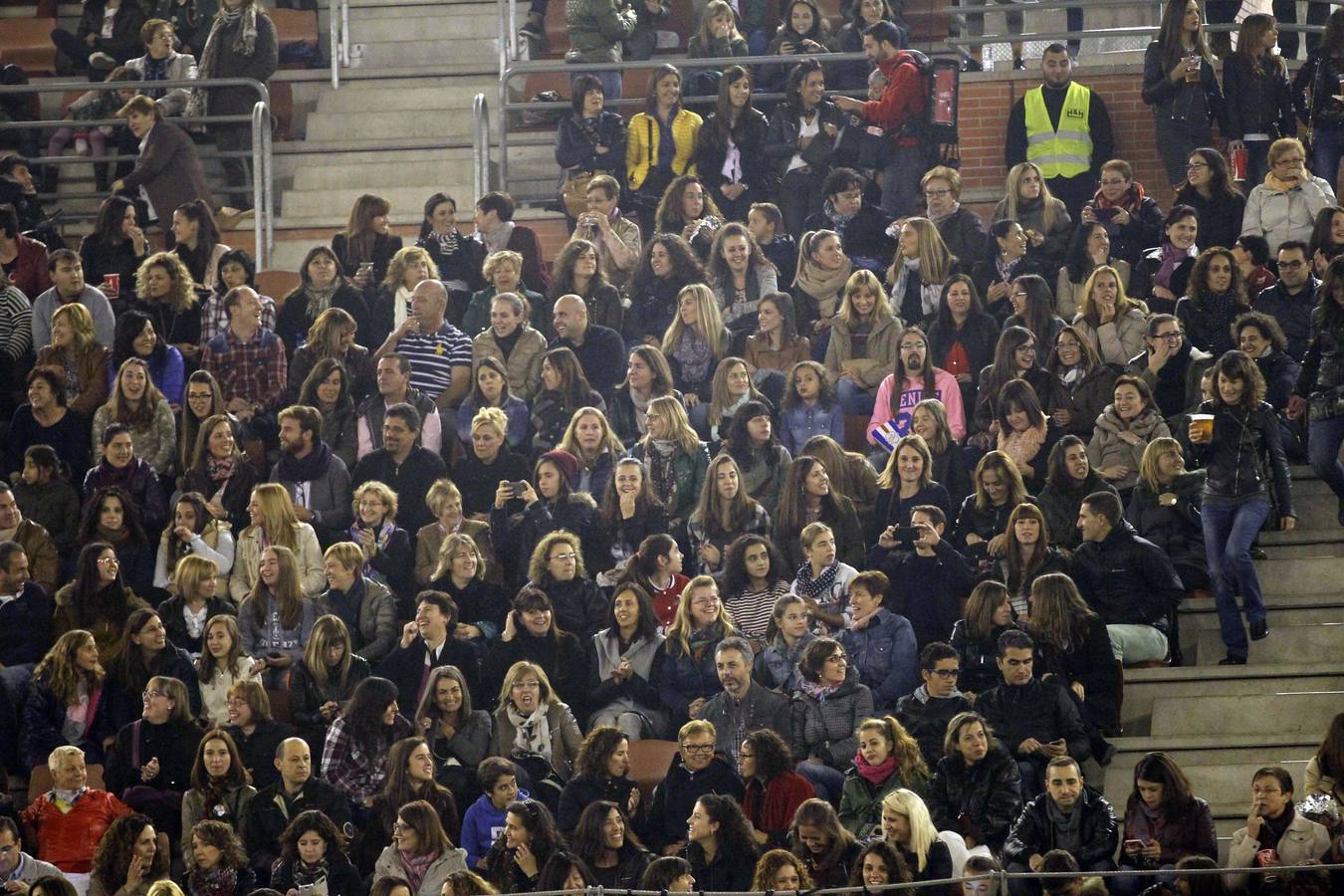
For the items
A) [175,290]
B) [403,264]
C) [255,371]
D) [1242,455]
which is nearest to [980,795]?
[1242,455]

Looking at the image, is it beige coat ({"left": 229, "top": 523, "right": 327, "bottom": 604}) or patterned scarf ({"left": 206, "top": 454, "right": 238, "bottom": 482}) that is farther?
patterned scarf ({"left": 206, "top": 454, "right": 238, "bottom": 482})

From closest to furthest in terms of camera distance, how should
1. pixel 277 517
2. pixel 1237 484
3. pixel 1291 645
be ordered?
1. pixel 1237 484
2. pixel 1291 645
3. pixel 277 517

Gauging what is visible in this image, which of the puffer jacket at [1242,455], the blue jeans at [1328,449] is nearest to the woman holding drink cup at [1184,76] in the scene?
the blue jeans at [1328,449]

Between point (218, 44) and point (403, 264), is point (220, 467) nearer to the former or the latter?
point (403, 264)

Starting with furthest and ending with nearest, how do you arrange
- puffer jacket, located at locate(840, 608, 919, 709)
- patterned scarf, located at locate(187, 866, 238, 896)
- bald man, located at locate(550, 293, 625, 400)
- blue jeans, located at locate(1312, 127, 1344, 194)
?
1. blue jeans, located at locate(1312, 127, 1344, 194)
2. bald man, located at locate(550, 293, 625, 400)
3. puffer jacket, located at locate(840, 608, 919, 709)
4. patterned scarf, located at locate(187, 866, 238, 896)

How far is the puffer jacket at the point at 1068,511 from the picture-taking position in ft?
53.0

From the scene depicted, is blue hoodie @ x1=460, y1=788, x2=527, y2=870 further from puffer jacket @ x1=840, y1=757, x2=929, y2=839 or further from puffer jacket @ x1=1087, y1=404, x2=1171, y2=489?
puffer jacket @ x1=1087, y1=404, x2=1171, y2=489

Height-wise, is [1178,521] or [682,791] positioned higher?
[1178,521]

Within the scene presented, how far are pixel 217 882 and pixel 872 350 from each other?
5.78 metres

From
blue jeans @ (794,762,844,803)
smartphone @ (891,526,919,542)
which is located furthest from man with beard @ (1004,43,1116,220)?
blue jeans @ (794,762,844,803)

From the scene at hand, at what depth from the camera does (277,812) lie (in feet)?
49.3

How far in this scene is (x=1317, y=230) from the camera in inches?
714

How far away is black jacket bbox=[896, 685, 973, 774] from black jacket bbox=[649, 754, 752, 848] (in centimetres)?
99

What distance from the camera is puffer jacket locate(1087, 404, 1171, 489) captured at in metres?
16.7
